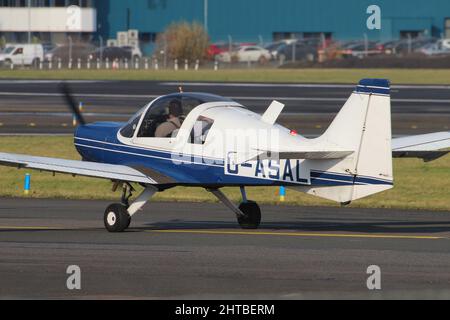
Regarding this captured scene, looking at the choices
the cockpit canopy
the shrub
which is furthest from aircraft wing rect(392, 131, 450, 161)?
the shrub

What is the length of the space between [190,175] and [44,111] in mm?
28402

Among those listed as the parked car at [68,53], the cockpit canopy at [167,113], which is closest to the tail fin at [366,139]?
the cockpit canopy at [167,113]

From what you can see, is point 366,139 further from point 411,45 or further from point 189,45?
point 411,45

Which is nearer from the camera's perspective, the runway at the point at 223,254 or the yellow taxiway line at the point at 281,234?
the runway at the point at 223,254

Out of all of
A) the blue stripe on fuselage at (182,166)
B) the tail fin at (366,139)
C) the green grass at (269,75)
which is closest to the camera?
the tail fin at (366,139)

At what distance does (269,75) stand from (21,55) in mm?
24828

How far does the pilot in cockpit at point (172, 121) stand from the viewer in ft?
57.6

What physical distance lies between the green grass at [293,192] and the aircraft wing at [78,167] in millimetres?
5993

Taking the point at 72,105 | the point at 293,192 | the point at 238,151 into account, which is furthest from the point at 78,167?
the point at 293,192

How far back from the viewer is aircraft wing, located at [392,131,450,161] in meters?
18.2

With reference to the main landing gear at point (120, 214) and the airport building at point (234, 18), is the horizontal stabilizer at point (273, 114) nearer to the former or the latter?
the main landing gear at point (120, 214)

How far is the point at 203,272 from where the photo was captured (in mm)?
13820
